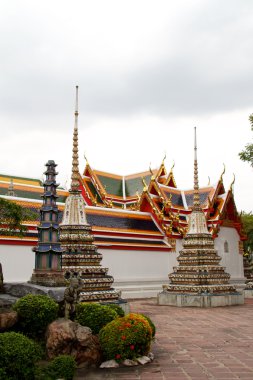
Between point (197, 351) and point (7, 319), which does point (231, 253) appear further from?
point (7, 319)

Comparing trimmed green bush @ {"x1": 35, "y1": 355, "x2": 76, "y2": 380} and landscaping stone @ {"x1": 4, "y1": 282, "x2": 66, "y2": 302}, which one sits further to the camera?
landscaping stone @ {"x1": 4, "y1": 282, "x2": 66, "y2": 302}

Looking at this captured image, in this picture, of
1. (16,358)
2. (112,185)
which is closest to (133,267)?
(112,185)

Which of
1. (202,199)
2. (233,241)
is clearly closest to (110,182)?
(202,199)

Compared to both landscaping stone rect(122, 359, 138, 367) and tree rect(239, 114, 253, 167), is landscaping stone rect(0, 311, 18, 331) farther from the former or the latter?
tree rect(239, 114, 253, 167)

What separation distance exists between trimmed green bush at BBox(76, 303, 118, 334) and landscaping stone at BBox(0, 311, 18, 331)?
56.0 inches

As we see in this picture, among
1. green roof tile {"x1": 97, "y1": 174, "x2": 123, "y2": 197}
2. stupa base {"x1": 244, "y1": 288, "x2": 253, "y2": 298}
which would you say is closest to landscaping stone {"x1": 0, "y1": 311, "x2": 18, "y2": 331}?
stupa base {"x1": 244, "y1": 288, "x2": 253, "y2": 298}

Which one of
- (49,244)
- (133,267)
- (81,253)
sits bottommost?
(133,267)

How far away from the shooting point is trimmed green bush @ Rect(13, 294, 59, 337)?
7.33 metres

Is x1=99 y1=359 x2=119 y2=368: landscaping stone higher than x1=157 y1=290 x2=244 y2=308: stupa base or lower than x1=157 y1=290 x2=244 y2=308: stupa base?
lower

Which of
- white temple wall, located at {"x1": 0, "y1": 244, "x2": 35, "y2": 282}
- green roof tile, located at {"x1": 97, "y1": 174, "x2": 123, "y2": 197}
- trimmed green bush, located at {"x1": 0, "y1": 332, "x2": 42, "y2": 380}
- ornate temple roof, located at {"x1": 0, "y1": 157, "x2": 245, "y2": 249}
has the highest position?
green roof tile, located at {"x1": 97, "y1": 174, "x2": 123, "y2": 197}

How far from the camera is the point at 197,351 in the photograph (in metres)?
8.35

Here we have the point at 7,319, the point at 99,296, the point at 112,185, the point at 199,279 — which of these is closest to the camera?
the point at 7,319

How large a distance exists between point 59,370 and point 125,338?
1.36 meters

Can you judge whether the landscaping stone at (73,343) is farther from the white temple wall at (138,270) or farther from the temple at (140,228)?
the white temple wall at (138,270)
